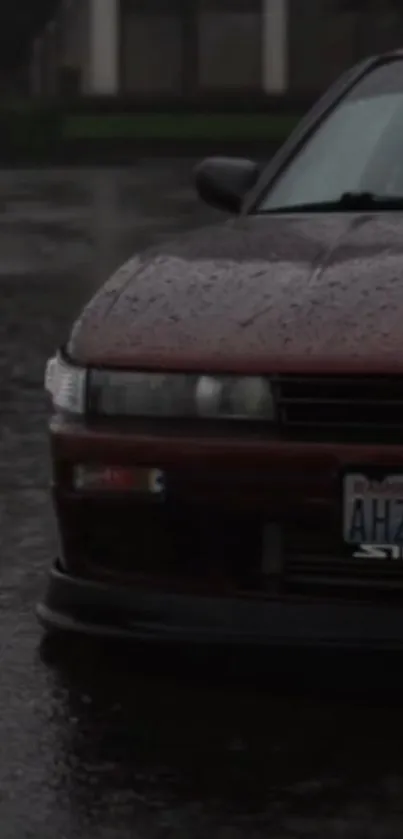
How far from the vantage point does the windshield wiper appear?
18.0ft

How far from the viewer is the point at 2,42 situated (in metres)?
56.5

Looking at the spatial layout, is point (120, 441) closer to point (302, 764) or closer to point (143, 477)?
point (143, 477)

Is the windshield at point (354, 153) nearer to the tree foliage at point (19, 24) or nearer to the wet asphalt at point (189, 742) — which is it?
the wet asphalt at point (189, 742)

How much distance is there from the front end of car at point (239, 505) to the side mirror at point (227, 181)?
194cm

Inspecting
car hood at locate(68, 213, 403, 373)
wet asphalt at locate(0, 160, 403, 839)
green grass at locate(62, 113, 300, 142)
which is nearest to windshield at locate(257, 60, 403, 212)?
car hood at locate(68, 213, 403, 373)

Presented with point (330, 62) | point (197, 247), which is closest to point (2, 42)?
point (330, 62)

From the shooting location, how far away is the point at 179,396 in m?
4.45

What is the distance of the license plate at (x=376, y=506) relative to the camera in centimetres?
427

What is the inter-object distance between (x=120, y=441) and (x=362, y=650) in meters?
0.63

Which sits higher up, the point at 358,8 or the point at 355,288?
the point at 355,288

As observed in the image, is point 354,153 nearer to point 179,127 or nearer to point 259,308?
point 259,308

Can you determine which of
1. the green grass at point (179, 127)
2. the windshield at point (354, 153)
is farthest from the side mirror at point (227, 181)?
the green grass at point (179, 127)

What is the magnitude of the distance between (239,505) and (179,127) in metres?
→ 38.6

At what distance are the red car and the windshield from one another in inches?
37.1
